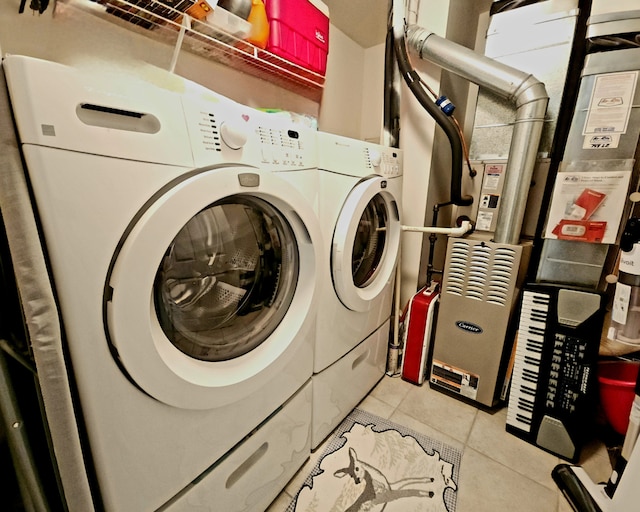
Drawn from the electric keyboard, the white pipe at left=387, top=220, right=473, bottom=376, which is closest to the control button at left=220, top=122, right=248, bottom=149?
the white pipe at left=387, top=220, right=473, bottom=376

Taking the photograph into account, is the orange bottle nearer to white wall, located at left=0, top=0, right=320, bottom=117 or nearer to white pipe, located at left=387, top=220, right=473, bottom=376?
white wall, located at left=0, top=0, right=320, bottom=117

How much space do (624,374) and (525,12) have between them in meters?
1.53

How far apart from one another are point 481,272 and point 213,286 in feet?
3.55

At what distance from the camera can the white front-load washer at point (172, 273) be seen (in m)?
0.41

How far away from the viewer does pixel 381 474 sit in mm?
1006

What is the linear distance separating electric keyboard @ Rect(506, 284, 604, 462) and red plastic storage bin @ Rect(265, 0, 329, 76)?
129 cm

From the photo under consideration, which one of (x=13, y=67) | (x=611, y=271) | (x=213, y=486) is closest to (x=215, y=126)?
(x=13, y=67)

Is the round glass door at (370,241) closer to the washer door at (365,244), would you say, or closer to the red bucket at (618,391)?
the washer door at (365,244)

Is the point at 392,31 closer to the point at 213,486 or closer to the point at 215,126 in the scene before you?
the point at 215,126

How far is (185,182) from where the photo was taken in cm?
51

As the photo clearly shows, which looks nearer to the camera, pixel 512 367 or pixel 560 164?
pixel 560 164

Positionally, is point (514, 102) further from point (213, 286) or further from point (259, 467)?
point (259, 467)

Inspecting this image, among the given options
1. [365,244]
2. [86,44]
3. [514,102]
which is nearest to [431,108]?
[514,102]

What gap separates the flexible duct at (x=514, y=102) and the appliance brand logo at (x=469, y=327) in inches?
15.1
